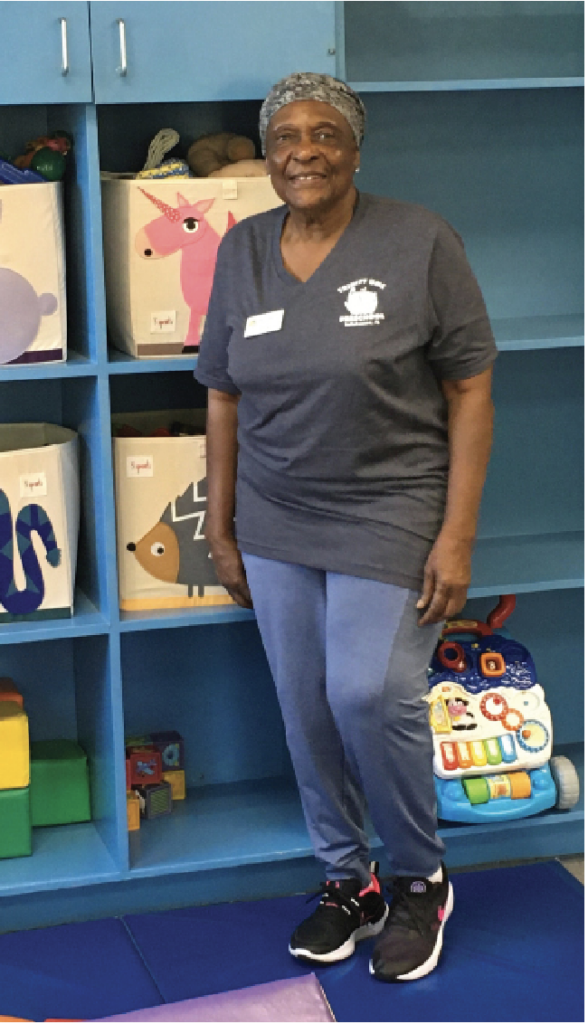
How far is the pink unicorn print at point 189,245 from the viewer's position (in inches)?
96.3

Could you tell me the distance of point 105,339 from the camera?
2.44m

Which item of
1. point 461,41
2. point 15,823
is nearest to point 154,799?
point 15,823

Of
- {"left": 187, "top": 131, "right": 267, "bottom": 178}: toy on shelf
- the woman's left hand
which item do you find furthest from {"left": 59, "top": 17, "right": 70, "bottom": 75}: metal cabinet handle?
the woman's left hand

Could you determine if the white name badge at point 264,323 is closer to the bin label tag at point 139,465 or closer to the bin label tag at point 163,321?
the bin label tag at point 163,321

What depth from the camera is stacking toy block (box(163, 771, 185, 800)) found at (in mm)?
2895

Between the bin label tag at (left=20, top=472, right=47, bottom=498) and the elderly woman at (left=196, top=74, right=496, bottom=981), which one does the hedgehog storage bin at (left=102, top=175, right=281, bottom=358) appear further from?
the bin label tag at (left=20, top=472, right=47, bottom=498)

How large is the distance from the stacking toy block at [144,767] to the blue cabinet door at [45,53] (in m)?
1.36

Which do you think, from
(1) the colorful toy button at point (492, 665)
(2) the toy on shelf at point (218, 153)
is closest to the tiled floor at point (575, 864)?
(1) the colorful toy button at point (492, 665)

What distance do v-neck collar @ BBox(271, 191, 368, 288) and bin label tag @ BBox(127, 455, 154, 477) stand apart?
495 millimetres

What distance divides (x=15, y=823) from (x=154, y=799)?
321 millimetres

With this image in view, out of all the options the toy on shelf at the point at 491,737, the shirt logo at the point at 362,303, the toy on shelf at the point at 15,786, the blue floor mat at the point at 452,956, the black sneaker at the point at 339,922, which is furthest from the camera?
the toy on shelf at the point at 491,737

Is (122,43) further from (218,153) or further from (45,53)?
(218,153)

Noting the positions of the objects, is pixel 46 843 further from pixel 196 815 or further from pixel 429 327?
pixel 429 327

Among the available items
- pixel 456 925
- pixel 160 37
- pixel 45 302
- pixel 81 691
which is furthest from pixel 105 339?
pixel 456 925
